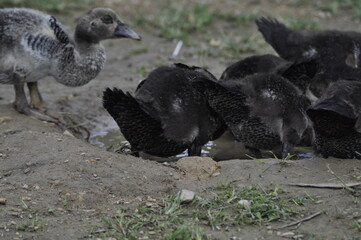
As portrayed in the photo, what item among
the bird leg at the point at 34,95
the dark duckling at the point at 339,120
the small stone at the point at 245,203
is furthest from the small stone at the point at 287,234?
the bird leg at the point at 34,95

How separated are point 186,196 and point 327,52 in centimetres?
312

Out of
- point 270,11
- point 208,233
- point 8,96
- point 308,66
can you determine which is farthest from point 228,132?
point 270,11

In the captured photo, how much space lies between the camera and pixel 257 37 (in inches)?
364

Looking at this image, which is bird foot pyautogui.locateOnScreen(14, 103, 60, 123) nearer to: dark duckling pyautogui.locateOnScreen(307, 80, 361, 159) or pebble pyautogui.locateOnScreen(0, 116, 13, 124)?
pebble pyautogui.locateOnScreen(0, 116, 13, 124)

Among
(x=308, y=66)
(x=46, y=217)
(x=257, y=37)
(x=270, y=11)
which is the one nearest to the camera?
(x=46, y=217)

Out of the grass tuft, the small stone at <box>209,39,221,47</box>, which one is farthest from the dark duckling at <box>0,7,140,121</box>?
the grass tuft

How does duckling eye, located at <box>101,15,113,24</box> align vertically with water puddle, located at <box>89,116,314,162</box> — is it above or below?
above

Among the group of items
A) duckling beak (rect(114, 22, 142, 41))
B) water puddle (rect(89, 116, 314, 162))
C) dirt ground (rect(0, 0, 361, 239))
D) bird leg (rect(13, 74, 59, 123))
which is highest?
duckling beak (rect(114, 22, 142, 41))

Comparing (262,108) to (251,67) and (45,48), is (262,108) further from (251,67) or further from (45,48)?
(45,48)

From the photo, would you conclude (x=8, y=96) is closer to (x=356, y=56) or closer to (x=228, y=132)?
(x=228, y=132)

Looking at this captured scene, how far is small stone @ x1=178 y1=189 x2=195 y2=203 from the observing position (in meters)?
4.25

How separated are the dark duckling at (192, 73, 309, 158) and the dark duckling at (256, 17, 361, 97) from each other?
4.17ft

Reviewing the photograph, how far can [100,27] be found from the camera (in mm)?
6809

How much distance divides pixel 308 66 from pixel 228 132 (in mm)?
1245
